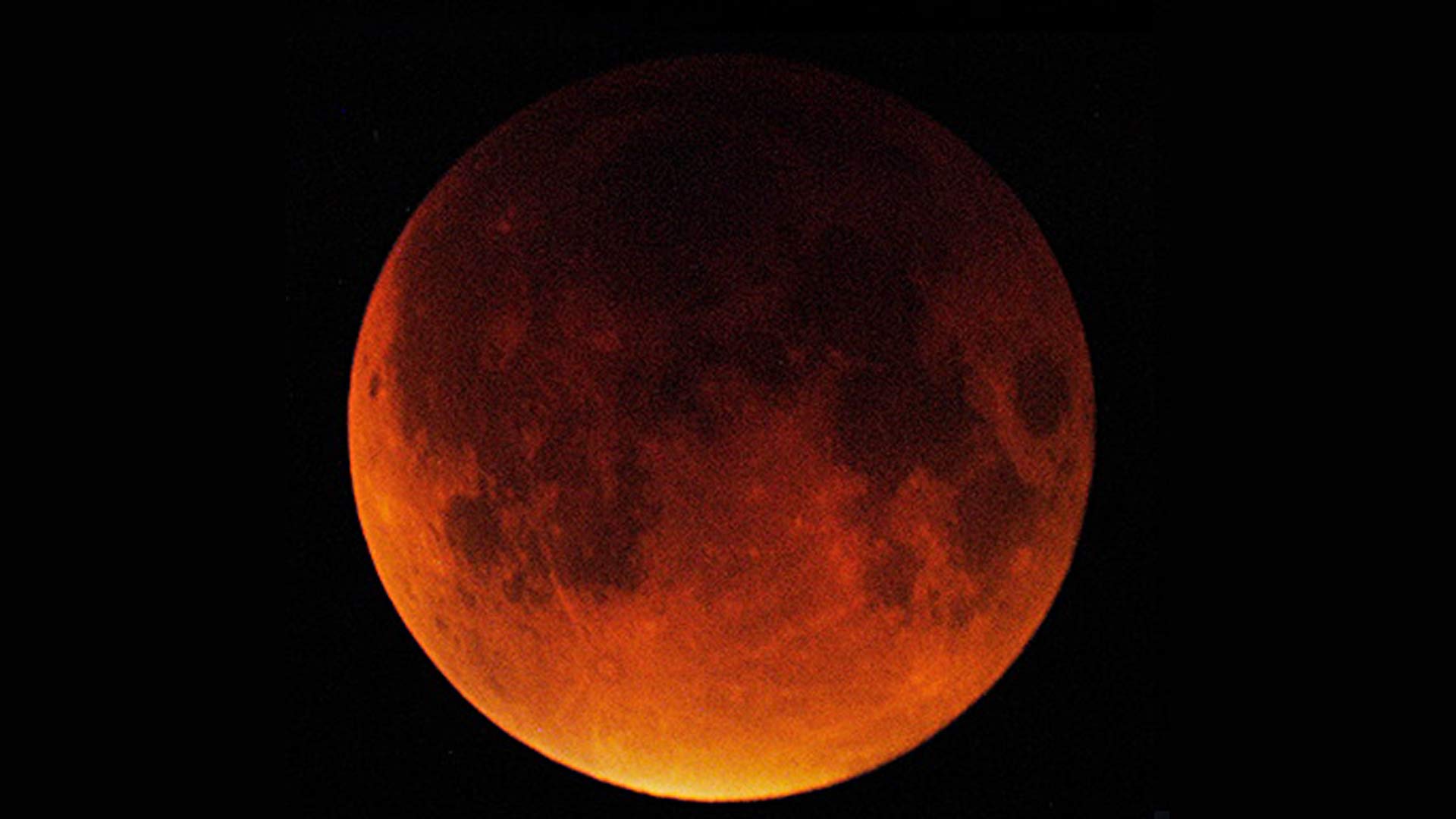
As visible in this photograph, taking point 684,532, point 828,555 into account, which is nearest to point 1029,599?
point 828,555

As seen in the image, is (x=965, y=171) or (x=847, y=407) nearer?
(x=847, y=407)

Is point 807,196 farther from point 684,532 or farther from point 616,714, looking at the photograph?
point 616,714

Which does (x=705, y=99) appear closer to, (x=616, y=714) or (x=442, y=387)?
(x=442, y=387)

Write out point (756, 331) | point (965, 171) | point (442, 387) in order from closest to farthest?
point (756, 331) → point (442, 387) → point (965, 171)

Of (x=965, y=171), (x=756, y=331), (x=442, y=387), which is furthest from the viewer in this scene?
(x=965, y=171)

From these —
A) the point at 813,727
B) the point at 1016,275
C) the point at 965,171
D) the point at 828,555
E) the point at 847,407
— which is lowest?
the point at 813,727

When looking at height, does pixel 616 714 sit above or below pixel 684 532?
below
